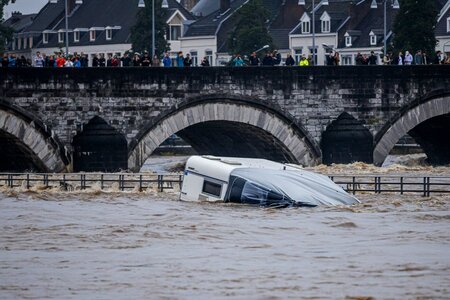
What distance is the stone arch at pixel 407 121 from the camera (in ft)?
211

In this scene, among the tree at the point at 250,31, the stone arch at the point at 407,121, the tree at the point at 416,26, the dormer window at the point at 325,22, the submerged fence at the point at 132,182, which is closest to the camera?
the submerged fence at the point at 132,182

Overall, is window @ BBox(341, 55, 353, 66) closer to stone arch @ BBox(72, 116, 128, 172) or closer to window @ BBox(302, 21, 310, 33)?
window @ BBox(302, 21, 310, 33)

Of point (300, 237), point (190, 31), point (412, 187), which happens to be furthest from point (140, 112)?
point (190, 31)

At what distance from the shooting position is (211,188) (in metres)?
46.0

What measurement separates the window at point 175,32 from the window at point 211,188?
7715 cm

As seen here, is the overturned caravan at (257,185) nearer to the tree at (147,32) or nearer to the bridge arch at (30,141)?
the bridge arch at (30,141)

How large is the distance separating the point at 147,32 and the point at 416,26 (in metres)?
19.7

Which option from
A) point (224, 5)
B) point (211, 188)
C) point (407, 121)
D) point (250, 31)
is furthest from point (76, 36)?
point (211, 188)

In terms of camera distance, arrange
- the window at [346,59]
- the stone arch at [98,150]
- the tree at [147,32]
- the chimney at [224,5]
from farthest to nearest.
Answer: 1. the chimney at [224,5]
2. the window at [346,59]
3. the tree at [147,32]
4. the stone arch at [98,150]

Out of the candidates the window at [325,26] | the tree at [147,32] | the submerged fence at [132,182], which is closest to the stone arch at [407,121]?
the submerged fence at [132,182]

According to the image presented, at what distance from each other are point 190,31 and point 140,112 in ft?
204

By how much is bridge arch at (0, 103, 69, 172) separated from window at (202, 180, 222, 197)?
13629 millimetres

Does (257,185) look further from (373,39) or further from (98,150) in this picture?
(373,39)

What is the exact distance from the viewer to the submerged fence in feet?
169
